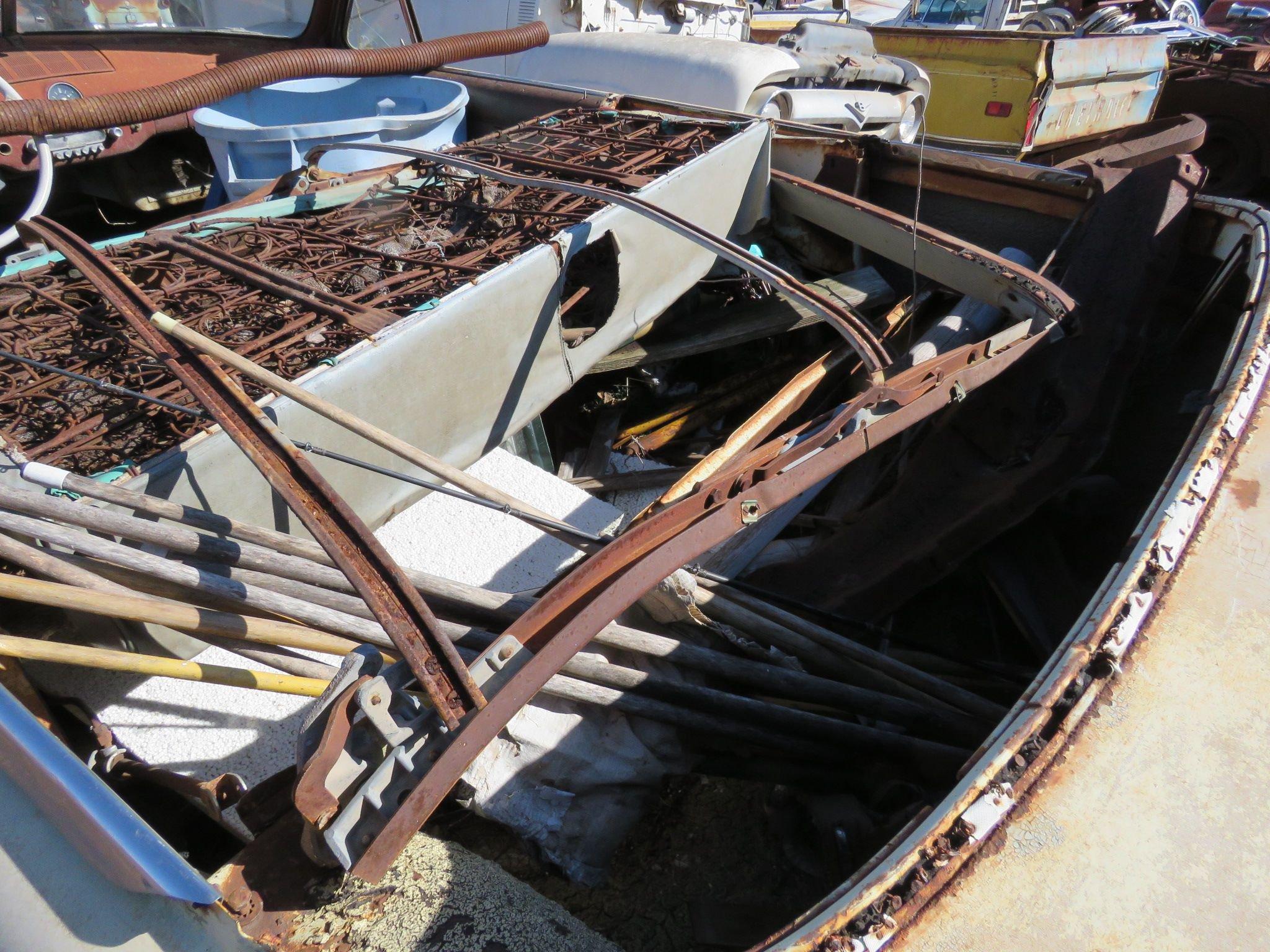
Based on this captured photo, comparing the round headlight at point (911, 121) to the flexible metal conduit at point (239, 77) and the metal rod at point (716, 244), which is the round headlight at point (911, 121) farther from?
the metal rod at point (716, 244)

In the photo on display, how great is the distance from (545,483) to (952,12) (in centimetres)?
827

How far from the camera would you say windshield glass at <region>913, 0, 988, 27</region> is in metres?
8.06

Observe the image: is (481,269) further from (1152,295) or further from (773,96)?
(773,96)

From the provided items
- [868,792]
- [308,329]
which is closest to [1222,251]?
[868,792]

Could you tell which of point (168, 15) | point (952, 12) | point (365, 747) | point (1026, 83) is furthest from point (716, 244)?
point (952, 12)

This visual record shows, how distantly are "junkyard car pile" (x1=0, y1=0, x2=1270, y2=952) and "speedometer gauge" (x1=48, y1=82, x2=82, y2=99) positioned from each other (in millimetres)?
14

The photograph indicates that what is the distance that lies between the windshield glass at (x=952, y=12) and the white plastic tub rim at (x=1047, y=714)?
8.09 meters

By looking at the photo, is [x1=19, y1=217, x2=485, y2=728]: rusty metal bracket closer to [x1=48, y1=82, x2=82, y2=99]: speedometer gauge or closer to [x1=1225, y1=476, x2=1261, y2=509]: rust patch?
[x1=1225, y1=476, x2=1261, y2=509]: rust patch

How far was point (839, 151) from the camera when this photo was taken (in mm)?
3760

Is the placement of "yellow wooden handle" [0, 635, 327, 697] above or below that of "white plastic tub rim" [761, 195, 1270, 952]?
below

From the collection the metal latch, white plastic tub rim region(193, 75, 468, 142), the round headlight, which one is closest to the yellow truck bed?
the round headlight

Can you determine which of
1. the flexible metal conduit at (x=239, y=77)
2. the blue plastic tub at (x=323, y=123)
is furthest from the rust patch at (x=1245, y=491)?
the flexible metal conduit at (x=239, y=77)

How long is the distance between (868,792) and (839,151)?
9.96 feet

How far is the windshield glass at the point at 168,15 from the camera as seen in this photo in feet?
12.5
